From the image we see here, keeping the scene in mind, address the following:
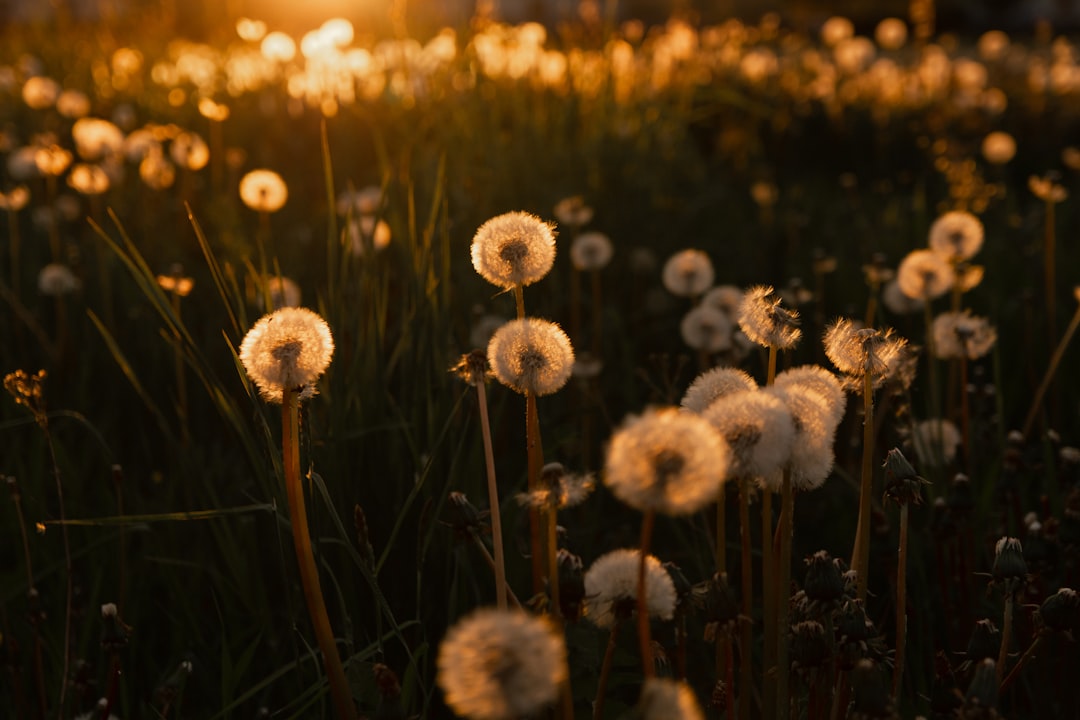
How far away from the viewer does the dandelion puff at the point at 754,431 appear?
923 mm

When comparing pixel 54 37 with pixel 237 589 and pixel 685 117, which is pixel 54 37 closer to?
pixel 685 117

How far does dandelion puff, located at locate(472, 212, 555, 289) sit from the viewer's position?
1271mm

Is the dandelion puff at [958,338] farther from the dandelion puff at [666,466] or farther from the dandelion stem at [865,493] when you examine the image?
the dandelion puff at [666,466]

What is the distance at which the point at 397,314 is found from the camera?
2.81 metres

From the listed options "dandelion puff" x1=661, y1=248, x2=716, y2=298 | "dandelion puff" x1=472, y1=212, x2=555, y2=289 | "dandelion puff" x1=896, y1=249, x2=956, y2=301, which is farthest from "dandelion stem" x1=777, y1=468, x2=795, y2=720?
"dandelion puff" x1=661, y1=248, x2=716, y2=298

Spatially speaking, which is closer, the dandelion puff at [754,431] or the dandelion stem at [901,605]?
the dandelion puff at [754,431]

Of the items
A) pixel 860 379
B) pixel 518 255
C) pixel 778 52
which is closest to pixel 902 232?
pixel 860 379

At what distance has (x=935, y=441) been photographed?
2047 millimetres

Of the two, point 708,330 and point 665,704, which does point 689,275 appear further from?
point 665,704

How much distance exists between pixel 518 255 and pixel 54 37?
8754 mm

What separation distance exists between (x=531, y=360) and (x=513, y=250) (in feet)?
0.63

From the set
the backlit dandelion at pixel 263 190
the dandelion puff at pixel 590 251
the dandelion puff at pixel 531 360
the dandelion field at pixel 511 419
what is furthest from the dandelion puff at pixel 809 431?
the backlit dandelion at pixel 263 190

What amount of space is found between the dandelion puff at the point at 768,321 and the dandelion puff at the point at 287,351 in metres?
0.49

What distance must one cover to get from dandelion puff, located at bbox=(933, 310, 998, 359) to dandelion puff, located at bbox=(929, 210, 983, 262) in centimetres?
23
